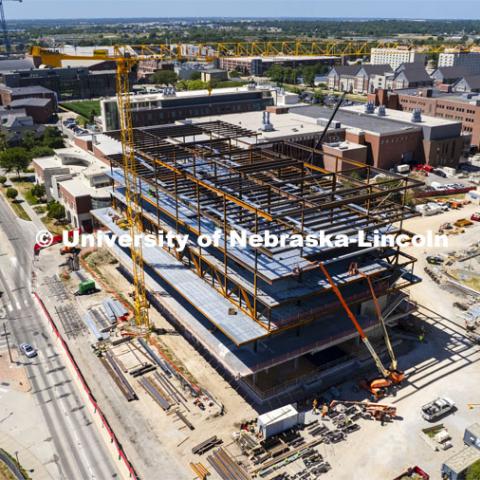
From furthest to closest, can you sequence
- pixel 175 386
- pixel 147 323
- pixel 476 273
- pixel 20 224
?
pixel 20 224 < pixel 476 273 < pixel 147 323 < pixel 175 386

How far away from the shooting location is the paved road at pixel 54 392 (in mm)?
34219

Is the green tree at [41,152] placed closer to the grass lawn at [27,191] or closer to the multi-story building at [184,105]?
the grass lawn at [27,191]

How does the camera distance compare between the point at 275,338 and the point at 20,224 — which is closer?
the point at 275,338

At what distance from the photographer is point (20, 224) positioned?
251ft

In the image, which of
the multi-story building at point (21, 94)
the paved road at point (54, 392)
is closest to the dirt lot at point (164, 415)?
the paved road at point (54, 392)

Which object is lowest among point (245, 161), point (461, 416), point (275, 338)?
point (461, 416)

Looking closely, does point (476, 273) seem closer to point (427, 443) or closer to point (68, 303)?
point (427, 443)

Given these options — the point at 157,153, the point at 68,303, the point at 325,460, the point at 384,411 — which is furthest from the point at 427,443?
the point at 157,153

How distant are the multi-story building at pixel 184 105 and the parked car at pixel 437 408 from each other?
3207 inches

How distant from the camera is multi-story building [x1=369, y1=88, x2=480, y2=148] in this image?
114250 mm

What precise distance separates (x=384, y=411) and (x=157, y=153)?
1567 inches

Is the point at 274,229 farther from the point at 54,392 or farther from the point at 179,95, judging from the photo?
the point at 179,95

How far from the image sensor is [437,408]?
38469 millimetres

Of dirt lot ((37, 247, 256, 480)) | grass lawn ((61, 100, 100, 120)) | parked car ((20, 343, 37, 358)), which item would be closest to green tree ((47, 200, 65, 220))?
dirt lot ((37, 247, 256, 480))
